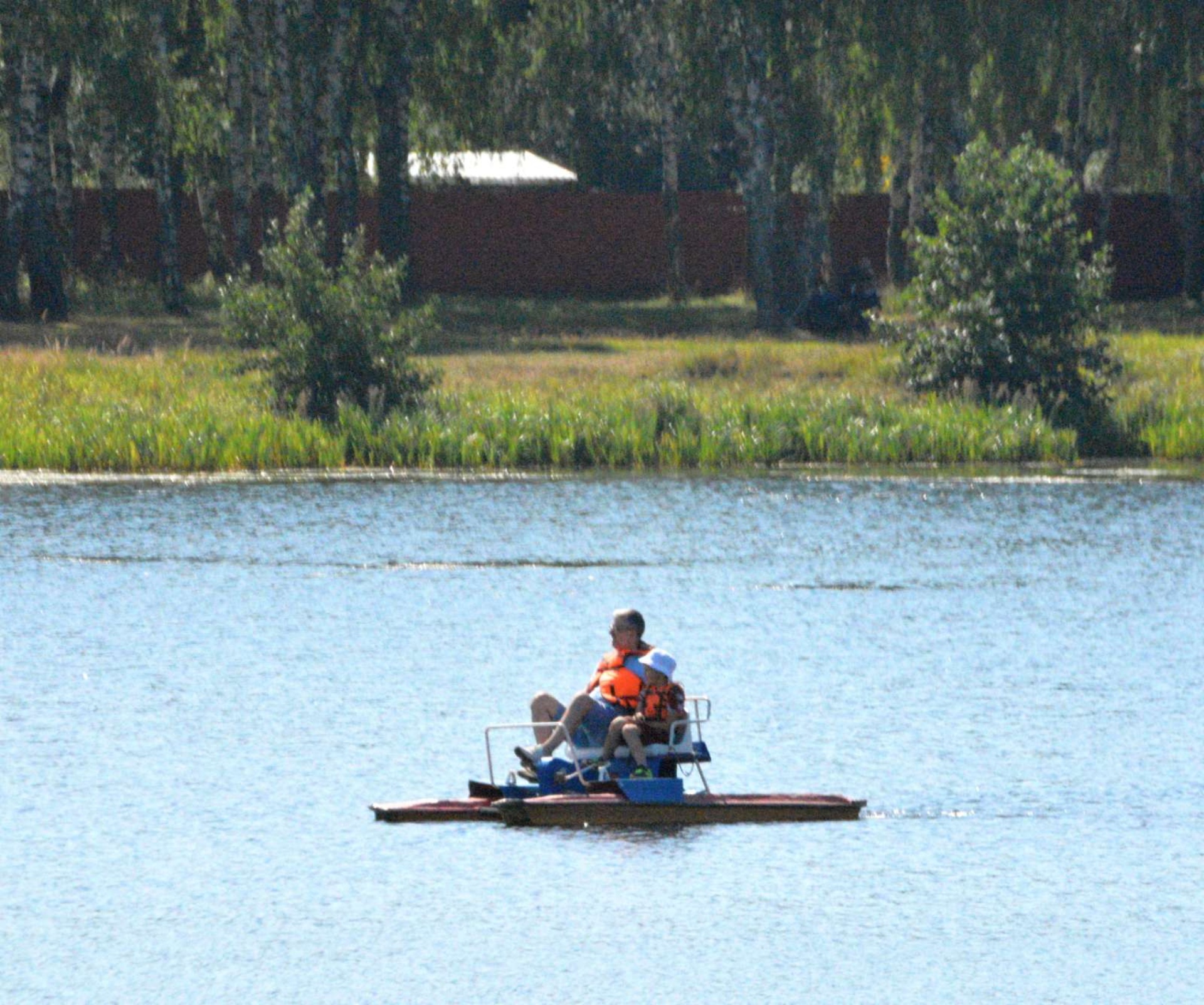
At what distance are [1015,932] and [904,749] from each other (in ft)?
13.5

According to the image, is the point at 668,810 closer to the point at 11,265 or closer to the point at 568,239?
the point at 11,265

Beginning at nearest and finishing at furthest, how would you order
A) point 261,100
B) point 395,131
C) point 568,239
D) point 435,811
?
point 435,811 < point 261,100 < point 395,131 < point 568,239

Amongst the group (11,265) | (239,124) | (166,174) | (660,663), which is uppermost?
(239,124)

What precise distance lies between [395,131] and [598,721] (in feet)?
104

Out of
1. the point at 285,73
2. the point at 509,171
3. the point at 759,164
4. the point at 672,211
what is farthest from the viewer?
the point at 509,171

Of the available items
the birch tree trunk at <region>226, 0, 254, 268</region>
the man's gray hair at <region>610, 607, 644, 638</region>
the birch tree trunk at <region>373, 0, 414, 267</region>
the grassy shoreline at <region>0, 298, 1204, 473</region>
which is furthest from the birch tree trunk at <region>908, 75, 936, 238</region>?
the man's gray hair at <region>610, 607, 644, 638</region>

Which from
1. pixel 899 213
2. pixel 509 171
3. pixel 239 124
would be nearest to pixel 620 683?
pixel 239 124

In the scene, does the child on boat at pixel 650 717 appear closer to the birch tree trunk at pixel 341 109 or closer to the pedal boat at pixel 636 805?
the pedal boat at pixel 636 805

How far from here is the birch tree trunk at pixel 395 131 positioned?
4241 centimetres

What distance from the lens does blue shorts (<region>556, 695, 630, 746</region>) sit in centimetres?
1409

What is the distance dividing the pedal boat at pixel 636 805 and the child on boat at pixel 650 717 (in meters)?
0.05

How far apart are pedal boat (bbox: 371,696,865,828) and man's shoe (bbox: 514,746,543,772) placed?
234 mm

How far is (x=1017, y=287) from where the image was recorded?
34.3 m

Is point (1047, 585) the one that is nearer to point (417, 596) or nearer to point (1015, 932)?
point (417, 596)
